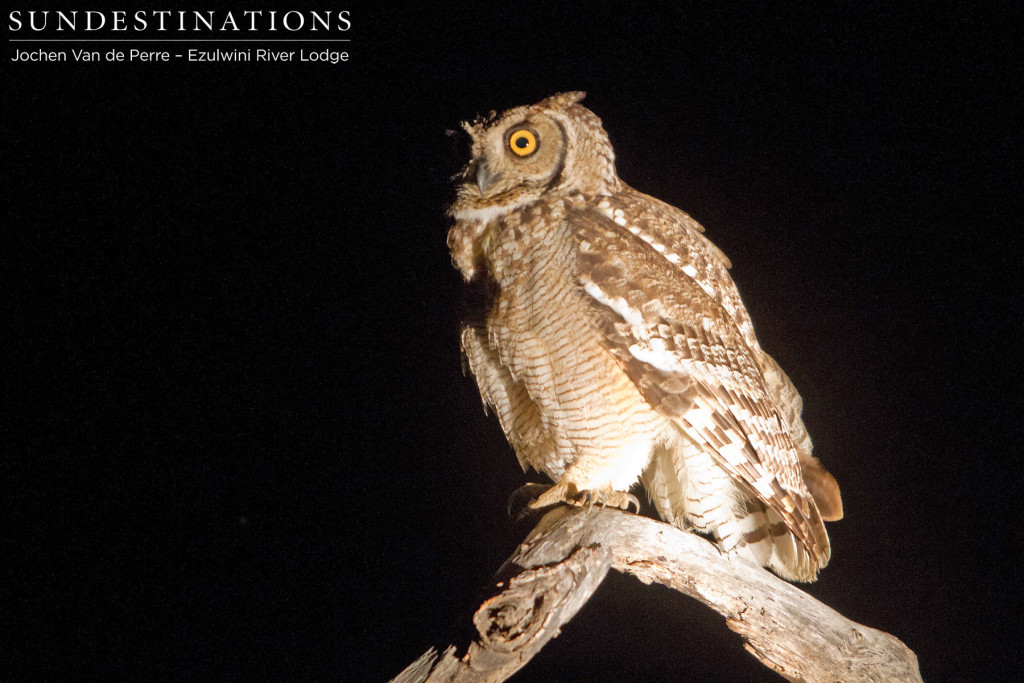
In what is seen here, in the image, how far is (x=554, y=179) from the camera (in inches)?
59.4

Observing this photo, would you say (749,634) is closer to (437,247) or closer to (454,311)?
(454,311)

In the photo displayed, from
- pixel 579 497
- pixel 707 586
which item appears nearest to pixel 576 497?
pixel 579 497

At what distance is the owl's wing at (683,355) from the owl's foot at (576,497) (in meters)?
0.21

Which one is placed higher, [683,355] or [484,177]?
[484,177]

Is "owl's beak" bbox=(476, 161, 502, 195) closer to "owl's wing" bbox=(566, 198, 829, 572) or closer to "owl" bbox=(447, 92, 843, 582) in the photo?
"owl" bbox=(447, 92, 843, 582)

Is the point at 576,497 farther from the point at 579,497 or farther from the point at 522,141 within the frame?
the point at 522,141

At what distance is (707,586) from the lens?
1.29 m

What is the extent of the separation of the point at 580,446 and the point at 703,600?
39 cm

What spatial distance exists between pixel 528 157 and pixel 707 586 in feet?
3.22

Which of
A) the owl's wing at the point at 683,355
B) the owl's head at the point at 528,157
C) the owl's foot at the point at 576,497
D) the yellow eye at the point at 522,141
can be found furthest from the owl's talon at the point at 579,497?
the yellow eye at the point at 522,141

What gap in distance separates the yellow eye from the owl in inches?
0.4

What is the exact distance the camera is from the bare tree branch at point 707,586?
3.81ft

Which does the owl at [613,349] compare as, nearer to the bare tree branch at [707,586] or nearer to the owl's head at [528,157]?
the owl's head at [528,157]

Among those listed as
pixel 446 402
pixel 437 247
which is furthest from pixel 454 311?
pixel 446 402
